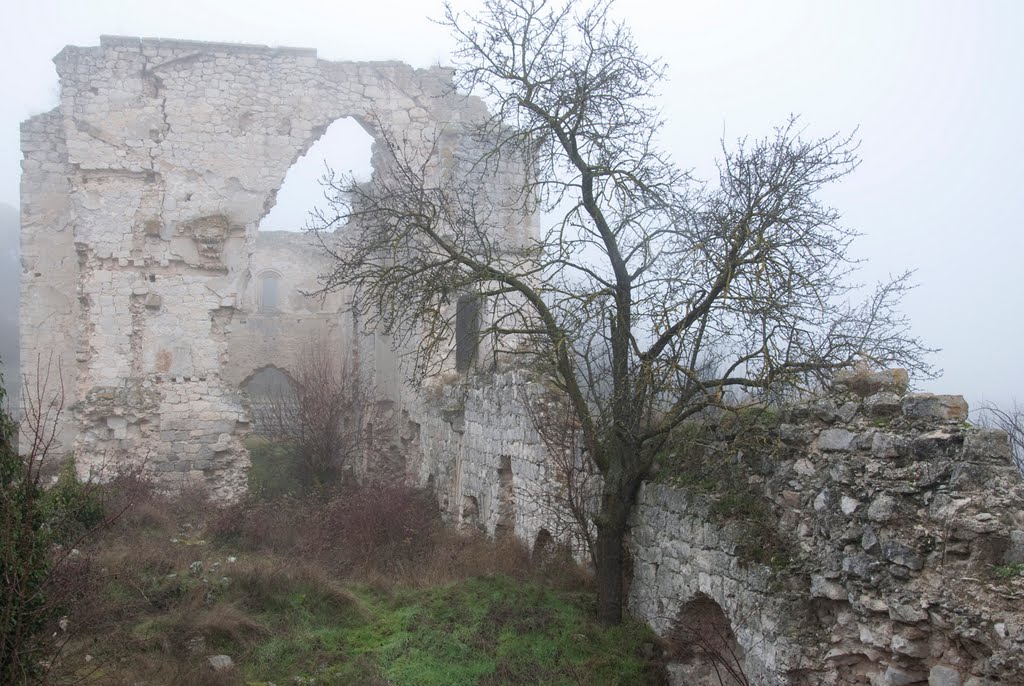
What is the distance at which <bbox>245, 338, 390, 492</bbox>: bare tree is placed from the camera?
14.7m

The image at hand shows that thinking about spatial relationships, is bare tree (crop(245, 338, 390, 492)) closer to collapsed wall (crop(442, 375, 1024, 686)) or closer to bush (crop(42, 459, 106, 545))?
bush (crop(42, 459, 106, 545))

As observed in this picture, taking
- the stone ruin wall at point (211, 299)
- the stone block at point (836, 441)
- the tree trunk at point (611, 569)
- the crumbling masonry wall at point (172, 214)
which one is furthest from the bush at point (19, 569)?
the crumbling masonry wall at point (172, 214)

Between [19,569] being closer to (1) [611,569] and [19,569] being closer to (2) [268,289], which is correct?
(1) [611,569]

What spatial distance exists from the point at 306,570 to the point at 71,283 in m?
10.8

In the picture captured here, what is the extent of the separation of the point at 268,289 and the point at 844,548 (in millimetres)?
25748

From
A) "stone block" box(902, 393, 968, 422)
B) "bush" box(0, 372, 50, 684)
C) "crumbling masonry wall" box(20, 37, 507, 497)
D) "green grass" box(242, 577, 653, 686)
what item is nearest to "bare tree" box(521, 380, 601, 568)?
"green grass" box(242, 577, 653, 686)

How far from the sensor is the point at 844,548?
4.96 metres

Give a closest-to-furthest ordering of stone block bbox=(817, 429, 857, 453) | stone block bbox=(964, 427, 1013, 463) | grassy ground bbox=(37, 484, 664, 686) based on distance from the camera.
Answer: stone block bbox=(964, 427, 1013, 463)
stone block bbox=(817, 429, 857, 453)
grassy ground bbox=(37, 484, 664, 686)

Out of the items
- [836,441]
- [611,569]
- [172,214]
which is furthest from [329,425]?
[836,441]

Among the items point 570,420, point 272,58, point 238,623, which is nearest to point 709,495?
point 570,420

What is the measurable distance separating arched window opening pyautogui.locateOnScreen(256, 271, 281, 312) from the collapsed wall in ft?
73.6

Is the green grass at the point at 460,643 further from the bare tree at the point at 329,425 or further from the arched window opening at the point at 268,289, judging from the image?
the arched window opening at the point at 268,289

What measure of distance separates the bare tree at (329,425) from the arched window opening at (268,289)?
10.6m

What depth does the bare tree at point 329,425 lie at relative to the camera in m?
14.7
